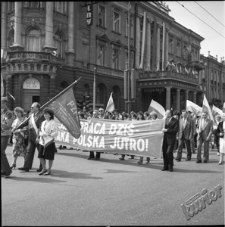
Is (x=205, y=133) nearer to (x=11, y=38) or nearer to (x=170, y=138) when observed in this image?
(x=170, y=138)

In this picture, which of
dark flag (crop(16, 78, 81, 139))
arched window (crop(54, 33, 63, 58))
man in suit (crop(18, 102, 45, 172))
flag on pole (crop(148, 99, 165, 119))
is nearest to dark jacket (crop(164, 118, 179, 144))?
dark flag (crop(16, 78, 81, 139))

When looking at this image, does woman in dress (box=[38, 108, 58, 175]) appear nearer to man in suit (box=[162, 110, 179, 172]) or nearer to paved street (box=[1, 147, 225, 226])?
A: paved street (box=[1, 147, 225, 226])

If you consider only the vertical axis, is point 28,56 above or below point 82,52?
below

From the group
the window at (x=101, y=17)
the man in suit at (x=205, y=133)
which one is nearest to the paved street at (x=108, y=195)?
the man in suit at (x=205, y=133)

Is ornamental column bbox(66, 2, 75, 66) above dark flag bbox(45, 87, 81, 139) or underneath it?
above

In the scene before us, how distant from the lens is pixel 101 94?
35.9 metres

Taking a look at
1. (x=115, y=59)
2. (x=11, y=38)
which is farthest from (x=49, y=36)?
(x=115, y=59)

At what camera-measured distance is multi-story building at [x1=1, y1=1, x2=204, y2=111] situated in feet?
90.6

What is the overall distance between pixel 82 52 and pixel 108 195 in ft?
88.7

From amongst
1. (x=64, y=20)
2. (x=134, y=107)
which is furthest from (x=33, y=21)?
(x=134, y=107)

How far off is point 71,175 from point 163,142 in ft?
9.87

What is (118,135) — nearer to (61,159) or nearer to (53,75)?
(61,159)

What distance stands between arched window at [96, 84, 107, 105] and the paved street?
24.4 metres

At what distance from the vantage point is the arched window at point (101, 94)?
1379 inches
